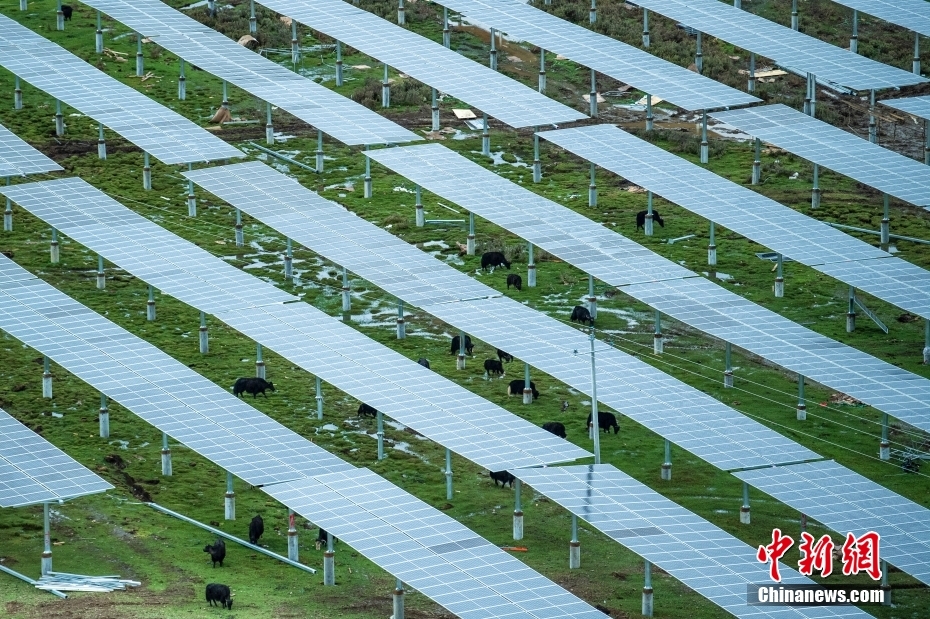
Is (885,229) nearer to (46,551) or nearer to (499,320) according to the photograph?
(499,320)

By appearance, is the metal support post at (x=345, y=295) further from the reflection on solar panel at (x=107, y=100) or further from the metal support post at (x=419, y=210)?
the reflection on solar panel at (x=107, y=100)

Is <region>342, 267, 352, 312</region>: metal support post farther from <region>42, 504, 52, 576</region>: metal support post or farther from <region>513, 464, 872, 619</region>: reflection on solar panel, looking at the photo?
<region>42, 504, 52, 576</region>: metal support post

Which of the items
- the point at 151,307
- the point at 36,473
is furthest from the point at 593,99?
the point at 36,473

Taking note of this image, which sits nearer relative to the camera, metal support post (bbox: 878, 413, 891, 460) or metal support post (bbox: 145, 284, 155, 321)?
metal support post (bbox: 878, 413, 891, 460)

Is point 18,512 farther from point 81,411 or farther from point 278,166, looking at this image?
point 278,166

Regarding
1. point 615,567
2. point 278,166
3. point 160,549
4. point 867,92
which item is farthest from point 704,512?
point 867,92

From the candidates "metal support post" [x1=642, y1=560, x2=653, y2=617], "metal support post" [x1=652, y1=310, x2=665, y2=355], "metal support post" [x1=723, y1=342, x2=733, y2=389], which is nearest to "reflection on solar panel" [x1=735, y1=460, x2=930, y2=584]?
"metal support post" [x1=642, y1=560, x2=653, y2=617]
